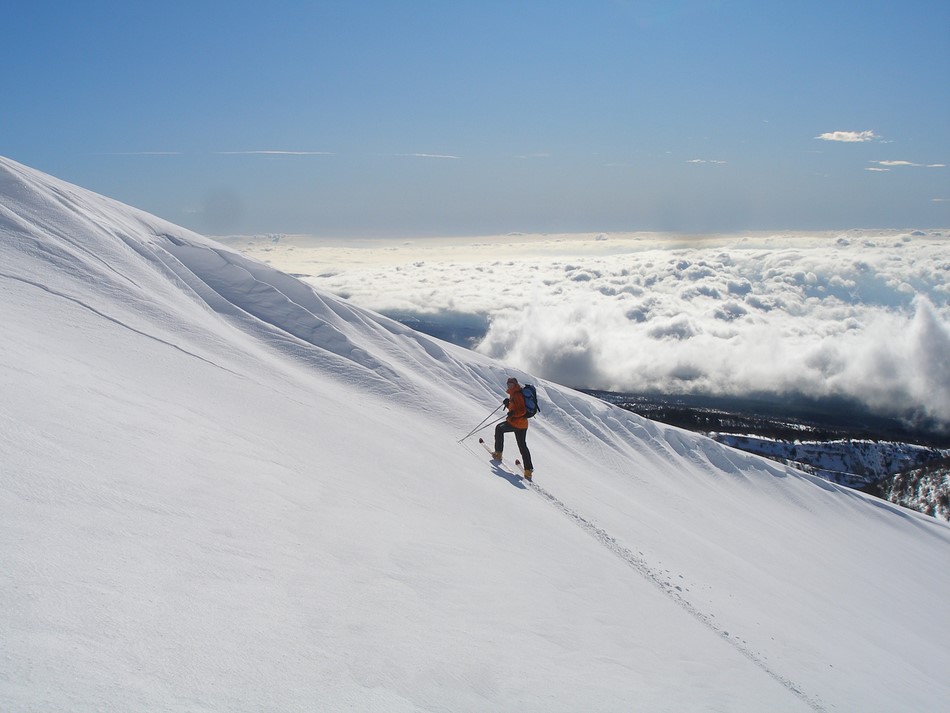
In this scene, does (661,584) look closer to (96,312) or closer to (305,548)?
(305,548)

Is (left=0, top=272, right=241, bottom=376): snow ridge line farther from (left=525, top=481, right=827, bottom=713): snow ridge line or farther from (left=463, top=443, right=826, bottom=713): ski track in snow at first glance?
(left=525, top=481, right=827, bottom=713): snow ridge line

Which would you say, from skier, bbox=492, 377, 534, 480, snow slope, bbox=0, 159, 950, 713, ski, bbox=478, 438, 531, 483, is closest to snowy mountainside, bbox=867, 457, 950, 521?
snow slope, bbox=0, 159, 950, 713

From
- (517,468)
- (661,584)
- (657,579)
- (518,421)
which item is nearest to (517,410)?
(518,421)

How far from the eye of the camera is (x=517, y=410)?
1689 cm

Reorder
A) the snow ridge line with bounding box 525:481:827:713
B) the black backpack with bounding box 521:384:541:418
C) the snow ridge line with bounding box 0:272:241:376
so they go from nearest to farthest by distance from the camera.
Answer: the snow ridge line with bounding box 525:481:827:713
the snow ridge line with bounding box 0:272:241:376
the black backpack with bounding box 521:384:541:418

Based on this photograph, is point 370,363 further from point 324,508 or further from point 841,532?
point 841,532

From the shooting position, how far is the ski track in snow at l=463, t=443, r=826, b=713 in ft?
32.6

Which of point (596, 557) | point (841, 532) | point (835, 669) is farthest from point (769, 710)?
point (841, 532)

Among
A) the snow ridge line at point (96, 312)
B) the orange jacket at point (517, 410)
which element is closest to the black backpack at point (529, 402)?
the orange jacket at point (517, 410)

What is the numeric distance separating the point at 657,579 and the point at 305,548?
28.0 feet

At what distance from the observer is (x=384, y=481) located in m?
11.5

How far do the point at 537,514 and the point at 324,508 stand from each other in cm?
614

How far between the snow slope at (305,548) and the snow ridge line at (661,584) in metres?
0.09

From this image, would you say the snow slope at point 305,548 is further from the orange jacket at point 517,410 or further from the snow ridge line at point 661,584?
the orange jacket at point 517,410
